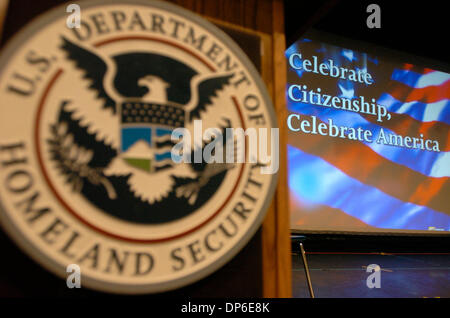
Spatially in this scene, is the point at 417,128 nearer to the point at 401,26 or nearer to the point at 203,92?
the point at 401,26

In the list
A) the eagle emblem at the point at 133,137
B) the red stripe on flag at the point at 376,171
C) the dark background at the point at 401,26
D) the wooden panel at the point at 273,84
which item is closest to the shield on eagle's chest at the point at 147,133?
the eagle emblem at the point at 133,137

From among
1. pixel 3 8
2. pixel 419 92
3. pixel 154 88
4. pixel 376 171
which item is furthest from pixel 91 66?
pixel 419 92

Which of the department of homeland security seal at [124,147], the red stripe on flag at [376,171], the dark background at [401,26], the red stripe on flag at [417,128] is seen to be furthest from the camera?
the red stripe on flag at [417,128]

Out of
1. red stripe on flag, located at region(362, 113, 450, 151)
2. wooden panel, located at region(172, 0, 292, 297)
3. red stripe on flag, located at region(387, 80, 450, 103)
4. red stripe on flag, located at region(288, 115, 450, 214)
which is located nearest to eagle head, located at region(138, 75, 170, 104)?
wooden panel, located at region(172, 0, 292, 297)

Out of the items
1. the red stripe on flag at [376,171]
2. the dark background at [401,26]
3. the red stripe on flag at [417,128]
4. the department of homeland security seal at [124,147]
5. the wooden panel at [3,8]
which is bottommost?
the department of homeland security seal at [124,147]

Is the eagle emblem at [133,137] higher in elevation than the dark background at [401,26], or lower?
lower

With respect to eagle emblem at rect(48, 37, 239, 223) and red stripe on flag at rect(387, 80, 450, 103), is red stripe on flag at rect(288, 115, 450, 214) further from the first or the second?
eagle emblem at rect(48, 37, 239, 223)

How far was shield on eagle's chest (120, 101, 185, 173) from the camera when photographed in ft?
2.07

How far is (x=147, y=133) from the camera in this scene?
0.65 meters

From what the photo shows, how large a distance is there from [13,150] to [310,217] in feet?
10.9

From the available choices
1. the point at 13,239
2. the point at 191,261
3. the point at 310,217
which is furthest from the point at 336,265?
the point at 13,239

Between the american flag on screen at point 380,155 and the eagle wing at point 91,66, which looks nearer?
the eagle wing at point 91,66

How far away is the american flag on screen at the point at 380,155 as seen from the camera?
3613 millimetres

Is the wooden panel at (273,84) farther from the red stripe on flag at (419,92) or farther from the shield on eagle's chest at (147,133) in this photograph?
the red stripe on flag at (419,92)
